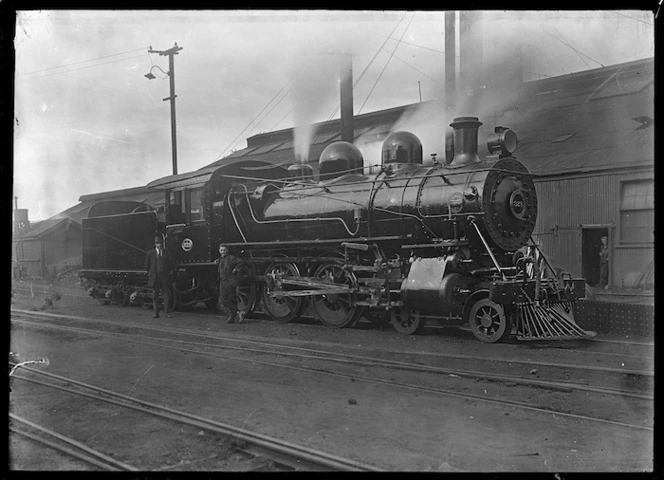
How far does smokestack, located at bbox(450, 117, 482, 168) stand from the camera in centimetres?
943

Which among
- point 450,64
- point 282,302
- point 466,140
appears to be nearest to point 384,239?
point 466,140

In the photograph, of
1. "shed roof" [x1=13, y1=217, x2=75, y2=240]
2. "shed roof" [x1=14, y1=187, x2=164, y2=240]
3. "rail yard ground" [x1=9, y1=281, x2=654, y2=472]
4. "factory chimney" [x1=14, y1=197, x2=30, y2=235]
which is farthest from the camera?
"shed roof" [x1=14, y1=187, x2=164, y2=240]

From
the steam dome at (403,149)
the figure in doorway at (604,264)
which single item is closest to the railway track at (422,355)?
the steam dome at (403,149)

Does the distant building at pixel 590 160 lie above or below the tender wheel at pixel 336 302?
above

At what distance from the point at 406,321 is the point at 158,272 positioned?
227 inches

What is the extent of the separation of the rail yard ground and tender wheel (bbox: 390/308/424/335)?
213 millimetres

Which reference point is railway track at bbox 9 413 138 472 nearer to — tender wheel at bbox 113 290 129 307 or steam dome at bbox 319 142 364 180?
steam dome at bbox 319 142 364 180

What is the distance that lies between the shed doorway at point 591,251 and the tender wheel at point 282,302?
7.85 metres

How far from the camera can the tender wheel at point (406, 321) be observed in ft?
30.8

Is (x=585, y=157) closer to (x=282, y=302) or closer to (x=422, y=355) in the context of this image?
(x=282, y=302)

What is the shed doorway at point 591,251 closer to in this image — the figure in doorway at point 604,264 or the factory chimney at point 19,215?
the figure in doorway at point 604,264

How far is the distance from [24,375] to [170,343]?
2383 millimetres

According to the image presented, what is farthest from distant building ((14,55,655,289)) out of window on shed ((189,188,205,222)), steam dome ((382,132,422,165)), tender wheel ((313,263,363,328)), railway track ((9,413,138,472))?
railway track ((9,413,138,472))
